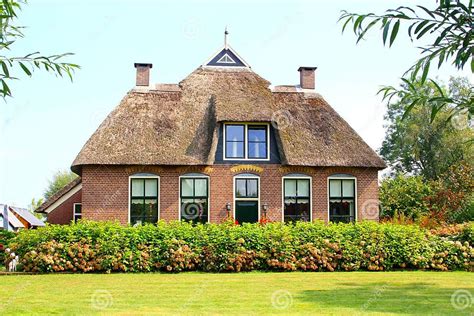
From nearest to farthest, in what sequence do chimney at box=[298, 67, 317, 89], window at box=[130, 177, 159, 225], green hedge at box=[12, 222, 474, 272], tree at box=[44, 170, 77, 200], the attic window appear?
green hedge at box=[12, 222, 474, 272] < window at box=[130, 177, 159, 225] < chimney at box=[298, 67, 317, 89] < the attic window < tree at box=[44, 170, 77, 200]

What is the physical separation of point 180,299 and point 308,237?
6.94 m

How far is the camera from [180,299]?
34.4 feet

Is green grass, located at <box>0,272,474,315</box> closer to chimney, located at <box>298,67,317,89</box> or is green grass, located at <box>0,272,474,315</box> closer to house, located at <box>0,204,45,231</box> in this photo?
chimney, located at <box>298,67,317,89</box>

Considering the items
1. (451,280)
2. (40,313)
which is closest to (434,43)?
(40,313)

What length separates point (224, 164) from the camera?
78.2ft

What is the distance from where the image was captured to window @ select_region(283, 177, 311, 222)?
24.1 metres

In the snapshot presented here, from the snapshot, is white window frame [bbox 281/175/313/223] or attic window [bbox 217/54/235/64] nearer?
white window frame [bbox 281/175/313/223]
